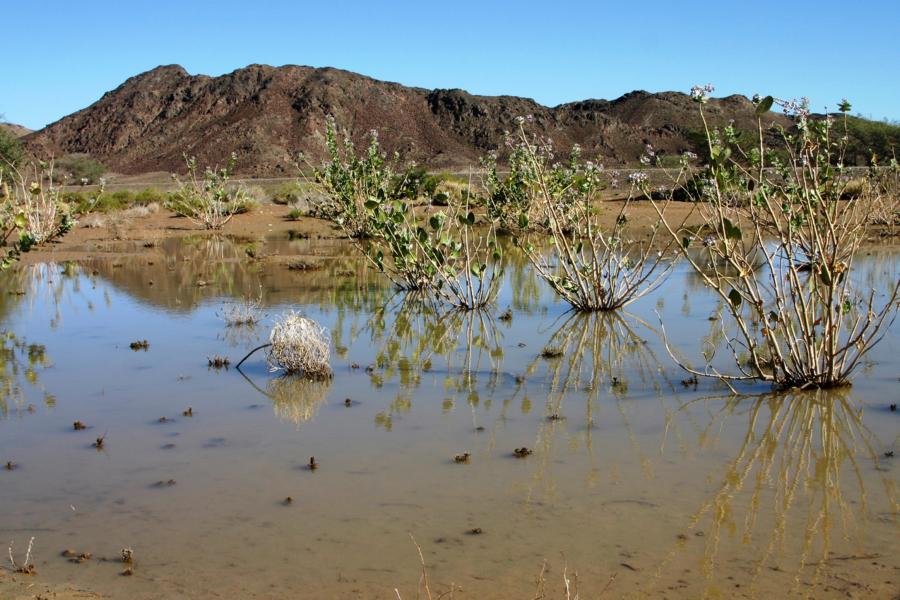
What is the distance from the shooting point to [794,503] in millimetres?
5379

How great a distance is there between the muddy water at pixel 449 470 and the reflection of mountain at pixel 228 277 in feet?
9.60

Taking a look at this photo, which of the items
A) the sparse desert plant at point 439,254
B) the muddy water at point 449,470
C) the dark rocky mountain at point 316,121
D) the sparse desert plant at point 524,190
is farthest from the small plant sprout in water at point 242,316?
the dark rocky mountain at point 316,121

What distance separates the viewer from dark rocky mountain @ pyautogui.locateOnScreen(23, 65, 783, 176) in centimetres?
7688

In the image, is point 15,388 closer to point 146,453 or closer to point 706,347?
point 146,453

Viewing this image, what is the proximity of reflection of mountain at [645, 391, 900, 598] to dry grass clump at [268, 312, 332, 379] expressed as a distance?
3.29 m

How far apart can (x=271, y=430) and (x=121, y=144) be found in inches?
3236

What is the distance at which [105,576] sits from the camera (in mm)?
4691

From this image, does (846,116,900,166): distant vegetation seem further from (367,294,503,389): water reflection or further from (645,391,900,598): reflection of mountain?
(645,391,900,598): reflection of mountain

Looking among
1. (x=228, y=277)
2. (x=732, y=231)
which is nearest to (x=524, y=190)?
(x=228, y=277)

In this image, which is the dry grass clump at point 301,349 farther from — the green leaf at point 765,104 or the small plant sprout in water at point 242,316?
the green leaf at point 765,104

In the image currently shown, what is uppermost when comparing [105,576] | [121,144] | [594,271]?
[121,144]

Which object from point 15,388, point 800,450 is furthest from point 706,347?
point 15,388

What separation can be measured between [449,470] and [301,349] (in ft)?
9.02

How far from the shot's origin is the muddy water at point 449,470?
184 inches
